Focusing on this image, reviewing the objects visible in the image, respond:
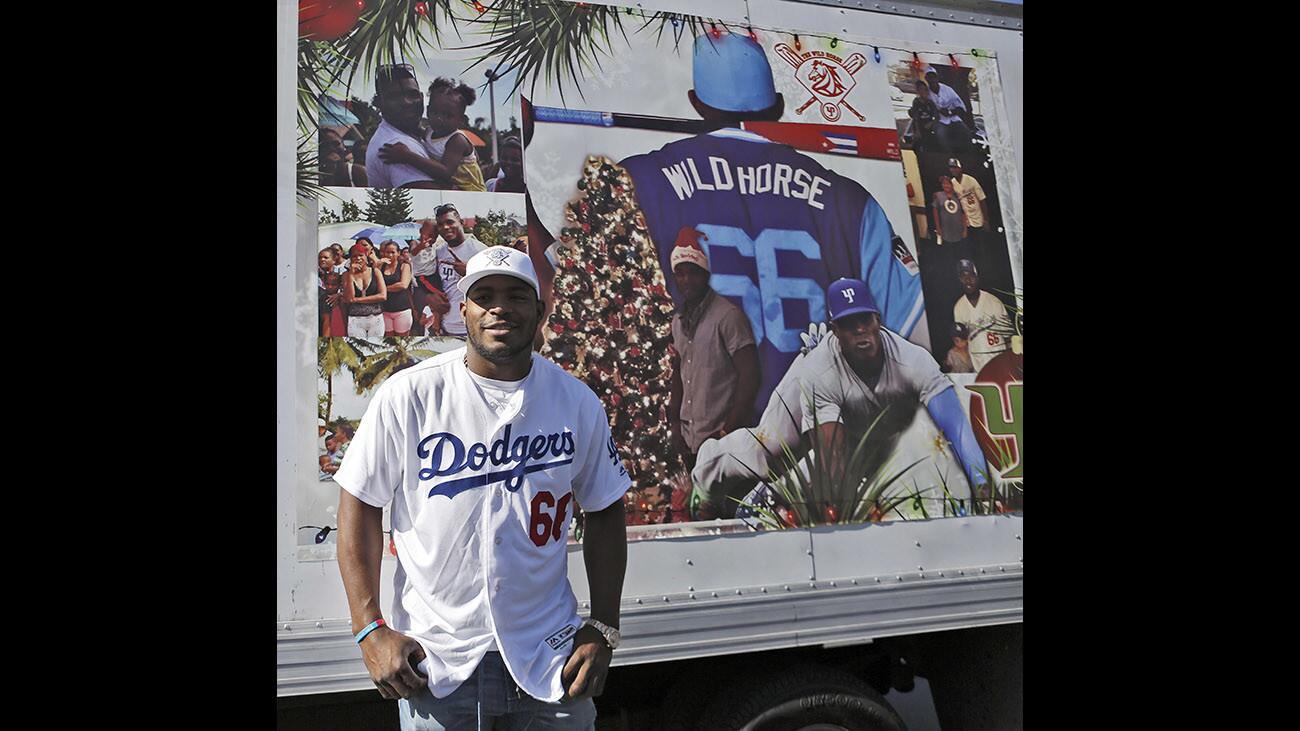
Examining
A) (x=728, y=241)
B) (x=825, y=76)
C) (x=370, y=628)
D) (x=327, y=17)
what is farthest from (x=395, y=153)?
(x=825, y=76)

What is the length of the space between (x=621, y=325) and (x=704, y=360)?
32 centimetres

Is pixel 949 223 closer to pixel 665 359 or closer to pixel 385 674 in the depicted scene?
pixel 665 359

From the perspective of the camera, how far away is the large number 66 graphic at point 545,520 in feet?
9.16

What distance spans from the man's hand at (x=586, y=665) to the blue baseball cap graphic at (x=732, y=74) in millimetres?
1966

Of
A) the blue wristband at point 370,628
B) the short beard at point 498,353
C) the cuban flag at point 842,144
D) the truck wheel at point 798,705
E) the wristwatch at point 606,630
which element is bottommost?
the truck wheel at point 798,705

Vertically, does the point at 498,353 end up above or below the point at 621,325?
below

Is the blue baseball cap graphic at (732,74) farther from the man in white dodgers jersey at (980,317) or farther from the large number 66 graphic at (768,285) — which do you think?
the man in white dodgers jersey at (980,317)

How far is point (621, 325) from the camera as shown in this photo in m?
3.56

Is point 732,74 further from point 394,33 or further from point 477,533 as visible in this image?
point 477,533

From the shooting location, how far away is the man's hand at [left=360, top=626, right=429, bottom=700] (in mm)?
2629

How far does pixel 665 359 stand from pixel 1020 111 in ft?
6.31

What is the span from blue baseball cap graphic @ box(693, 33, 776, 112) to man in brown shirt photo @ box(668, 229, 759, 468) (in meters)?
0.53

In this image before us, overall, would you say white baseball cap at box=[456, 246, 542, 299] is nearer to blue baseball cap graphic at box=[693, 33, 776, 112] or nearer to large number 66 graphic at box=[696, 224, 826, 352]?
large number 66 graphic at box=[696, 224, 826, 352]

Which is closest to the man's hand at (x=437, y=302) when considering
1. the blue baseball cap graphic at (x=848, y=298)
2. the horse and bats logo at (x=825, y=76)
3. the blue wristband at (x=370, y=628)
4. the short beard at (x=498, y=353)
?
the short beard at (x=498, y=353)
